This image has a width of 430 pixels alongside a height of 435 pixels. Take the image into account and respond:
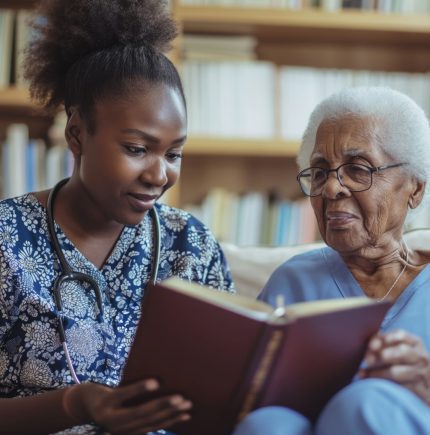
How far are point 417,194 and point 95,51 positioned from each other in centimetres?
73

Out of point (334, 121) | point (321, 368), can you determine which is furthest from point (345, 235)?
point (321, 368)

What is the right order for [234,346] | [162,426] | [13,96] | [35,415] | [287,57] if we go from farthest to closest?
[287,57]
[13,96]
[35,415]
[162,426]
[234,346]

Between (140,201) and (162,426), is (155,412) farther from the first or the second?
(140,201)

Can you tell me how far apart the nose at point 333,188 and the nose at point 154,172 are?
0.32 metres

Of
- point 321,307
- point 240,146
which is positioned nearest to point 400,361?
point 321,307

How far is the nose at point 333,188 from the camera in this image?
59.5 inches

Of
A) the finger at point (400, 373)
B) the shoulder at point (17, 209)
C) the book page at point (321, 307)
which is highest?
the book page at point (321, 307)

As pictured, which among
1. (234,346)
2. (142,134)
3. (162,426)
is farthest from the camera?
(142,134)

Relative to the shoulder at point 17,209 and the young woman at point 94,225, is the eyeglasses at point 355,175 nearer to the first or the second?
the young woman at point 94,225

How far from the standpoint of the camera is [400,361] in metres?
1.18

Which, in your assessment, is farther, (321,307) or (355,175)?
(355,175)

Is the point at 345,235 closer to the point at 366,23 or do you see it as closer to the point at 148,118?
the point at 148,118

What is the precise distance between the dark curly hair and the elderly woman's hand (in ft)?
2.32

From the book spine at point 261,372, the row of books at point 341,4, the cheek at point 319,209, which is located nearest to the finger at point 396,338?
the book spine at point 261,372
